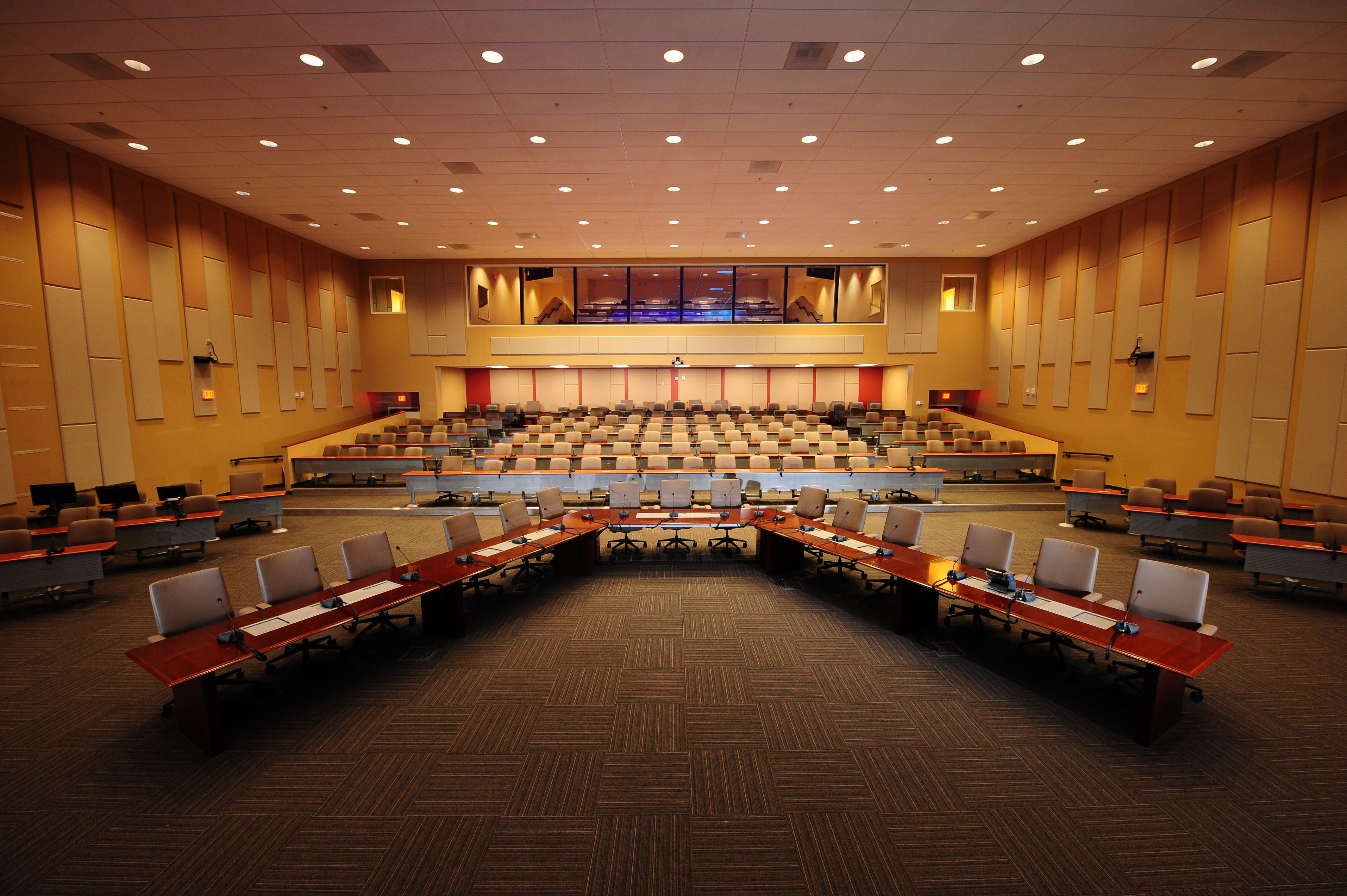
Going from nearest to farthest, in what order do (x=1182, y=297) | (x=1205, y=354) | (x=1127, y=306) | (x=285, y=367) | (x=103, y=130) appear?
(x=103, y=130) < (x=1205, y=354) < (x=1182, y=297) < (x=1127, y=306) < (x=285, y=367)

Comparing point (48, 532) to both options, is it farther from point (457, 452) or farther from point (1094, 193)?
point (1094, 193)

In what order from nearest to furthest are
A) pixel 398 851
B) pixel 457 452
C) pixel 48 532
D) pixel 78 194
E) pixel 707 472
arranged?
pixel 398 851
pixel 48 532
pixel 78 194
pixel 707 472
pixel 457 452

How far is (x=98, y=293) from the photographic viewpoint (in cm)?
810

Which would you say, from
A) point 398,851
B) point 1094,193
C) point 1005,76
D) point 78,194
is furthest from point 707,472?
point 78,194

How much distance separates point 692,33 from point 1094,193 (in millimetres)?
9060

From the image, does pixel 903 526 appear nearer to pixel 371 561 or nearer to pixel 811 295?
pixel 371 561

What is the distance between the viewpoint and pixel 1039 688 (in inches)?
151

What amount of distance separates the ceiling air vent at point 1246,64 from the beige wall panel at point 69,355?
1503cm

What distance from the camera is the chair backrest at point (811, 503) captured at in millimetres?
6762

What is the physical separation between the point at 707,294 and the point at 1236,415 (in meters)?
12.1

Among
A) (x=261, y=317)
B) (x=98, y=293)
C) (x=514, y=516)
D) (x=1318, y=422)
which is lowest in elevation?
(x=514, y=516)

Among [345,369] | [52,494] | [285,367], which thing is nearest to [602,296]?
[345,369]

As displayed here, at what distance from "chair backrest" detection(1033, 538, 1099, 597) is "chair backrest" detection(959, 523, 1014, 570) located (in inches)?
9.5

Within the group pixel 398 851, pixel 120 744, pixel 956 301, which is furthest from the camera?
pixel 956 301
